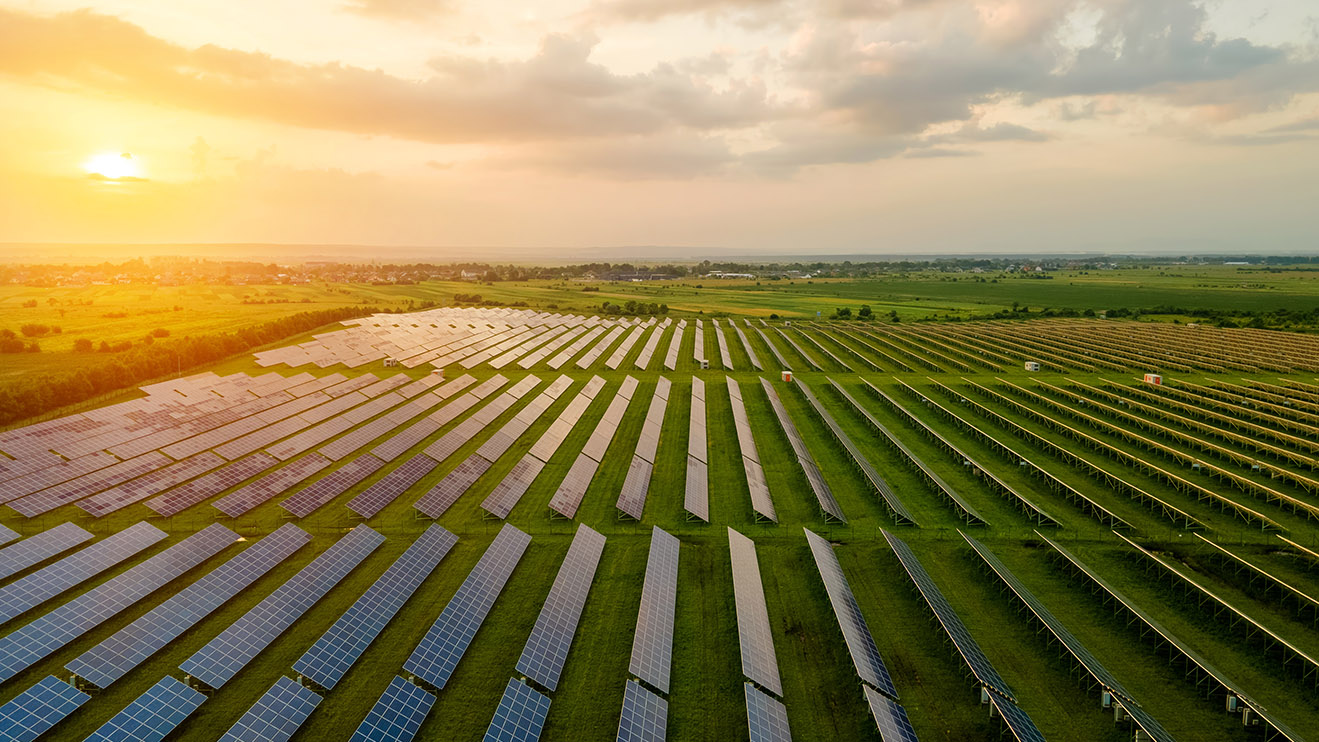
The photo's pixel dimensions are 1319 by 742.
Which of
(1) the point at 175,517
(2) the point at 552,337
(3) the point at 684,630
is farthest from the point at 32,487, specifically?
(2) the point at 552,337

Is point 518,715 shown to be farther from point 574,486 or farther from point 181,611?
point 574,486

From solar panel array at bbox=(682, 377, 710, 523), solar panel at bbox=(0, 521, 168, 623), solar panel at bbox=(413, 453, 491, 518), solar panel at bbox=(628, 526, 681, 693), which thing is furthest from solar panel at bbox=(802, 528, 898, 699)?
solar panel at bbox=(0, 521, 168, 623)

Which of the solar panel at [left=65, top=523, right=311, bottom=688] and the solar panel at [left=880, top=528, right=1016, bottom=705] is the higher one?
the solar panel at [left=880, top=528, right=1016, bottom=705]

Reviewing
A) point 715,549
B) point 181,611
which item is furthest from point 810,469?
point 181,611

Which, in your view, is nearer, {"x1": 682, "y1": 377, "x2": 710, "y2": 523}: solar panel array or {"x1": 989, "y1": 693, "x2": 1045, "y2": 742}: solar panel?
{"x1": 989, "y1": 693, "x2": 1045, "y2": 742}: solar panel

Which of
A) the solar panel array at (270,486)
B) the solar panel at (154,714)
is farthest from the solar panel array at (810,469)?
the solar panel array at (270,486)

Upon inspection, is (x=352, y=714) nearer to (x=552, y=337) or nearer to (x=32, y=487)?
(x=32, y=487)

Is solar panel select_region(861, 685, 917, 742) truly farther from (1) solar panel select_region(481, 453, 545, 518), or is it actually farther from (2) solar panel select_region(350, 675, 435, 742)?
(1) solar panel select_region(481, 453, 545, 518)
